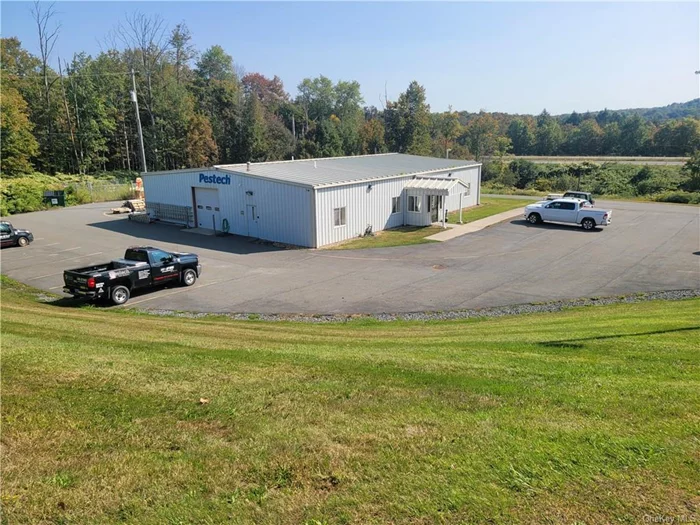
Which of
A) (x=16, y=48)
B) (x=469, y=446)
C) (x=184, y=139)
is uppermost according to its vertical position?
(x=16, y=48)

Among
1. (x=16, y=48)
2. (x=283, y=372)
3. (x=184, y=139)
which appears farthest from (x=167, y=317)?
(x=16, y=48)

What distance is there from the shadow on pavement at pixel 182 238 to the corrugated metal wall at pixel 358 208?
2899 millimetres

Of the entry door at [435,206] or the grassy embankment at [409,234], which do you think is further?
the entry door at [435,206]

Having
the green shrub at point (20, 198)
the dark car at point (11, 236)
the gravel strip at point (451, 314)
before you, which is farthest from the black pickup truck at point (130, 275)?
the green shrub at point (20, 198)

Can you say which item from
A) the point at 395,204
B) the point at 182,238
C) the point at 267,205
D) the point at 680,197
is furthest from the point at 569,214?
the point at 182,238

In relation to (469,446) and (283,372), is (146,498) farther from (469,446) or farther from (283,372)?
(283,372)

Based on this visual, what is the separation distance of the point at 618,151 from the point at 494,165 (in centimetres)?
6586

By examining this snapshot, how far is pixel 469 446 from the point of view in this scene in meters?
5.37

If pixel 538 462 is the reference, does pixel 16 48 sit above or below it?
above

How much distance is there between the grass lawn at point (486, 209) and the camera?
36.6 m

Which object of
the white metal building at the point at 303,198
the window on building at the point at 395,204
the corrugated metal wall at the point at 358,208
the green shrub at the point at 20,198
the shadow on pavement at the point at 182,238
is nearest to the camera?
the shadow on pavement at the point at 182,238

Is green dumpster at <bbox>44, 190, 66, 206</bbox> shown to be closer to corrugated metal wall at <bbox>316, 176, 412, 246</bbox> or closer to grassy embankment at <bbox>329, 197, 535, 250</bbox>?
corrugated metal wall at <bbox>316, 176, 412, 246</bbox>

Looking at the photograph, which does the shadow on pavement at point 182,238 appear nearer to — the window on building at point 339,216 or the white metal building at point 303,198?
the white metal building at point 303,198

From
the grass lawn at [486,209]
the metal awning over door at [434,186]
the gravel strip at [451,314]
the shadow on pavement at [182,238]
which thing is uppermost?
the metal awning over door at [434,186]
